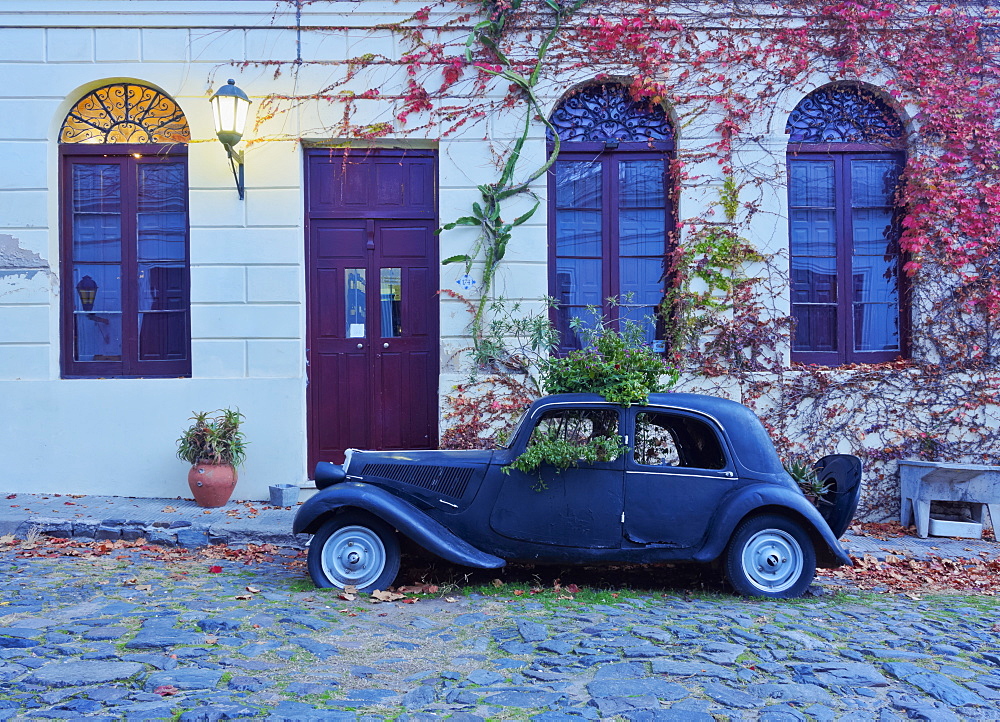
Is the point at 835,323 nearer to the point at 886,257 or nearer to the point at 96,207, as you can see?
the point at 886,257

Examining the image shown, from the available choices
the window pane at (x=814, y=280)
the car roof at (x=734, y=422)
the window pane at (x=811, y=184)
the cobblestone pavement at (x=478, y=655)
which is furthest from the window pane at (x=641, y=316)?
the cobblestone pavement at (x=478, y=655)

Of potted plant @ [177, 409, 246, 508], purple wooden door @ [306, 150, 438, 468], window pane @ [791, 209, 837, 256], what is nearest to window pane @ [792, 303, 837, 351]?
window pane @ [791, 209, 837, 256]

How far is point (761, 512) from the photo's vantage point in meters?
5.11

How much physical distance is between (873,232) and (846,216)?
0.35 meters

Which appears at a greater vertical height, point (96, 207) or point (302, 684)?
point (96, 207)

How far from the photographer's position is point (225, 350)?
786 cm

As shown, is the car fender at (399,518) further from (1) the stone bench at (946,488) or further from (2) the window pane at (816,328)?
(2) the window pane at (816,328)

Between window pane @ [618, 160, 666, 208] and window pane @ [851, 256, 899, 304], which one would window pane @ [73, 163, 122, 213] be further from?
window pane @ [851, 256, 899, 304]

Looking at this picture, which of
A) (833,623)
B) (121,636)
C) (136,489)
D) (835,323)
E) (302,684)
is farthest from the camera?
(835,323)

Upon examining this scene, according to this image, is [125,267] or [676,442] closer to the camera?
[676,442]

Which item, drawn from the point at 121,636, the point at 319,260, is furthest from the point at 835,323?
the point at 121,636

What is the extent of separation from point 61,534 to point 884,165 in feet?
28.3

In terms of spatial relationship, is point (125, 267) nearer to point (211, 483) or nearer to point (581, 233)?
point (211, 483)

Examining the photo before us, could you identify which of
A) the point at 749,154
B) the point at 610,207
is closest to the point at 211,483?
the point at 610,207
